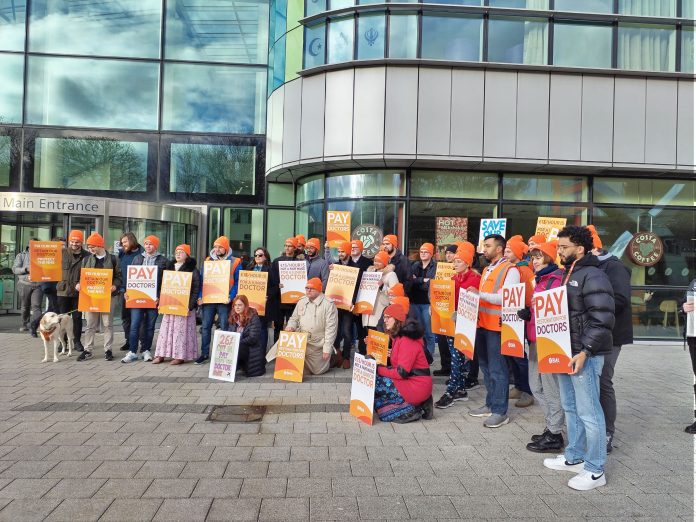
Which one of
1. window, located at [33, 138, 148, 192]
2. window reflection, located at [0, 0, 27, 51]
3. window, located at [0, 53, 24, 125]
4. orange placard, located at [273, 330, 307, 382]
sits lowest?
orange placard, located at [273, 330, 307, 382]

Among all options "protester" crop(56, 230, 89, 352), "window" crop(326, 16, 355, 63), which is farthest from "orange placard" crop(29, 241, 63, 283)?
"window" crop(326, 16, 355, 63)

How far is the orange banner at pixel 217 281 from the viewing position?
8.42m

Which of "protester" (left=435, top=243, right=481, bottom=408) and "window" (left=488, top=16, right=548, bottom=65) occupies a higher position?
"window" (left=488, top=16, right=548, bottom=65)

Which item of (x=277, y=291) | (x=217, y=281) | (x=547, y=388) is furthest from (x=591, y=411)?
(x=217, y=281)

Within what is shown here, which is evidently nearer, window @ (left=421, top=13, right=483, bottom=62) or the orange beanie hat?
the orange beanie hat

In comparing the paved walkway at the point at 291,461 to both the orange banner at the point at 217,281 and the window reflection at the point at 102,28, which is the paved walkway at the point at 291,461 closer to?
the orange banner at the point at 217,281

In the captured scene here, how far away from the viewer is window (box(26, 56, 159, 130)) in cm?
1473

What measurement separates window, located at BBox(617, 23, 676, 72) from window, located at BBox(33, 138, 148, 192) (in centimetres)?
1249

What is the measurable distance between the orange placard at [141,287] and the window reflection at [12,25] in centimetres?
1042

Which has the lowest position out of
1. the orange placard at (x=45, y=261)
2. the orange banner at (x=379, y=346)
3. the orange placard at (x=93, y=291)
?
the orange banner at (x=379, y=346)

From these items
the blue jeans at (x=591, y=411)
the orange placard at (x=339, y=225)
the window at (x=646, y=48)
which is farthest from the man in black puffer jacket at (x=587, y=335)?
the window at (x=646, y=48)

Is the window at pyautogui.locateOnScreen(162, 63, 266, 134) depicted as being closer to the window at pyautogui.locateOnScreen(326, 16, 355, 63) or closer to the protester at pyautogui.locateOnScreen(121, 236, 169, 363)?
the window at pyautogui.locateOnScreen(326, 16, 355, 63)

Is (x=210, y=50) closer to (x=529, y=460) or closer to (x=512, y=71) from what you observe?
(x=512, y=71)

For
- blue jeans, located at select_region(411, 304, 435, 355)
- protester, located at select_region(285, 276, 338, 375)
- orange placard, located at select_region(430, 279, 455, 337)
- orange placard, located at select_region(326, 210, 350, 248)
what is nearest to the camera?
orange placard, located at select_region(430, 279, 455, 337)
